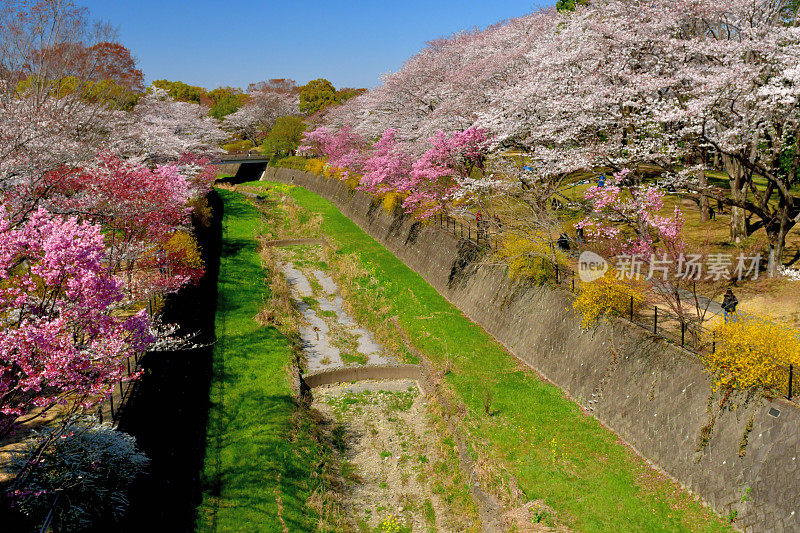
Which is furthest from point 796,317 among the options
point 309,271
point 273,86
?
point 273,86

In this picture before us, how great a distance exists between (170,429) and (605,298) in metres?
13.1

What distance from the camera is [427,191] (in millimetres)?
29828

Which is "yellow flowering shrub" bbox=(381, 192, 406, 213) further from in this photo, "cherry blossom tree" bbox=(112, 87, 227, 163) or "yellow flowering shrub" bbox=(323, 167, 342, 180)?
"yellow flowering shrub" bbox=(323, 167, 342, 180)

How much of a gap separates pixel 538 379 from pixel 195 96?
10673cm

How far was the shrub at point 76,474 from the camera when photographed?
28.9 feet

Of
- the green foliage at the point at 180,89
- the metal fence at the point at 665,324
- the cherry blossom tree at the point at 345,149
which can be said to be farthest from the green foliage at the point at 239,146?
the metal fence at the point at 665,324

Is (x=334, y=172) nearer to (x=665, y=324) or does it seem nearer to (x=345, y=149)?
(x=345, y=149)

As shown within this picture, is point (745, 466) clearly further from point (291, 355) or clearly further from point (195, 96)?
point (195, 96)

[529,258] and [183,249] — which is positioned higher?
[529,258]

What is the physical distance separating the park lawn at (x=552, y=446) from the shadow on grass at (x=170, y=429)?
7850 millimetres

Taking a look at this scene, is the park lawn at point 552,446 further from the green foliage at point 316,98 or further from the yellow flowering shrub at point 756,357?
the green foliage at point 316,98

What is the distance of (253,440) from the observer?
14.7 metres

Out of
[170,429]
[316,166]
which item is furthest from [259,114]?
[170,429]

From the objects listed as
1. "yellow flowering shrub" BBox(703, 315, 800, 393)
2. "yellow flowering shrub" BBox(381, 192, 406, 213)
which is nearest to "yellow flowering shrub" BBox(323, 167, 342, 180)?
"yellow flowering shrub" BBox(381, 192, 406, 213)
